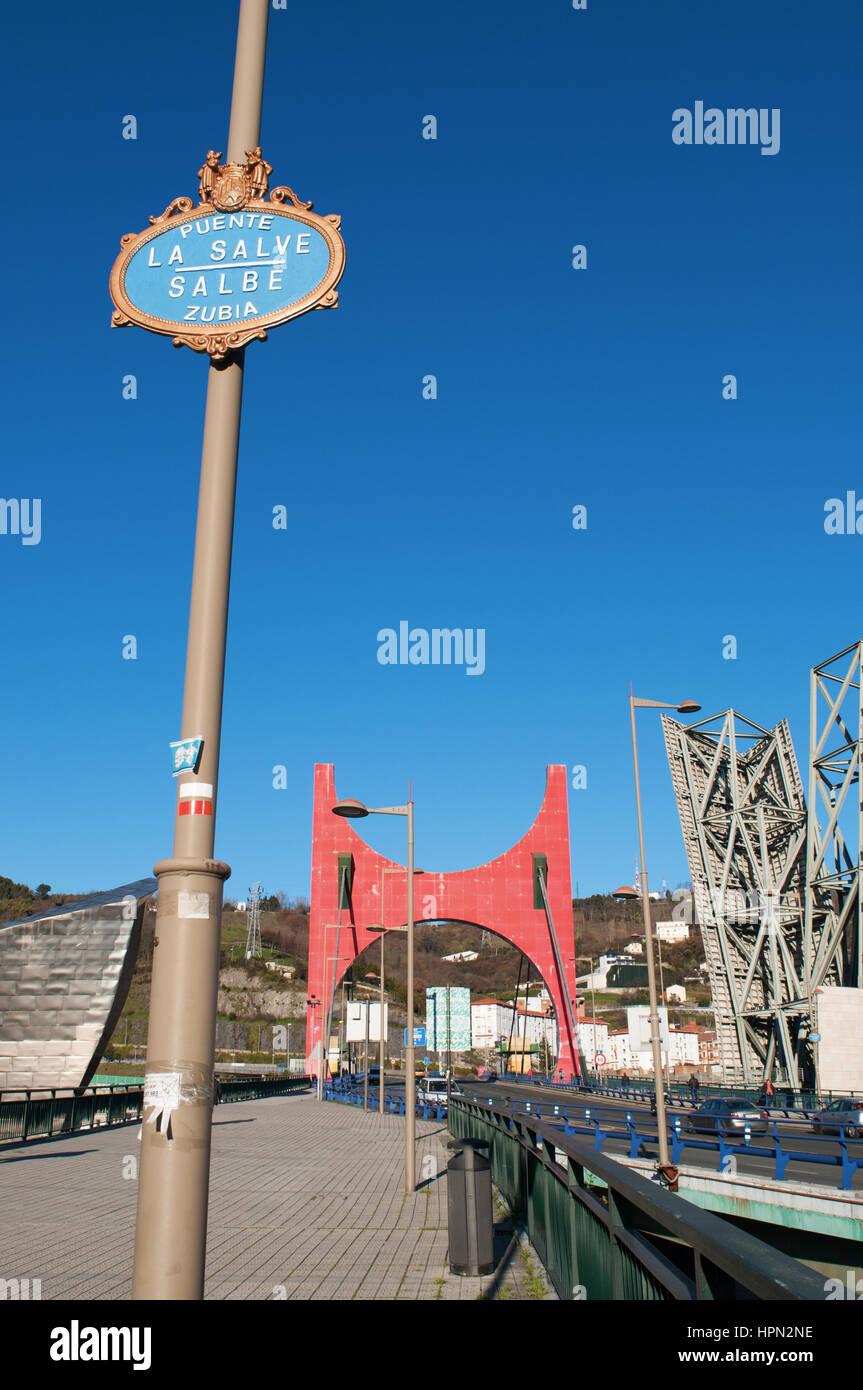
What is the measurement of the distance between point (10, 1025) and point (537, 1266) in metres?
21.4

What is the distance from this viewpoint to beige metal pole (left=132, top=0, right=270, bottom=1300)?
10.5ft

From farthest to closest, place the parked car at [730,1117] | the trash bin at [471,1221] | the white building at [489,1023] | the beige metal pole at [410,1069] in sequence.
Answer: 1. the white building at [489,1023]
2. the parked car at [730,1117]
3. the beige metal pole at [410,1069]
4. the trash bin at [471,1221]

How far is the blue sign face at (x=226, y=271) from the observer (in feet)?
14.7

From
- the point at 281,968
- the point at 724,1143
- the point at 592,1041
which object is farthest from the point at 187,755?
the point at 281,968

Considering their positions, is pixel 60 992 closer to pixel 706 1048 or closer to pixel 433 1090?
pixel 433 1090

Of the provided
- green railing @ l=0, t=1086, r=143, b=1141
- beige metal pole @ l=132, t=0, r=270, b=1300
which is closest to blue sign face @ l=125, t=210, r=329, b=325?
beige metal pole @ l=132, t=0, r=270, b=1300

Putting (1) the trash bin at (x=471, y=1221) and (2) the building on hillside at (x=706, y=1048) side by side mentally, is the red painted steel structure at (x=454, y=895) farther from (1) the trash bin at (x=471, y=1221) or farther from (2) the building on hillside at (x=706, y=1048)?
(1) the trash bin at (x=471, y=1221)

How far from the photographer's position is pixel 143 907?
29438 mm

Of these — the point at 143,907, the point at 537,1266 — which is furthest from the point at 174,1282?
the point at 143,907

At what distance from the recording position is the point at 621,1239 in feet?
16.1

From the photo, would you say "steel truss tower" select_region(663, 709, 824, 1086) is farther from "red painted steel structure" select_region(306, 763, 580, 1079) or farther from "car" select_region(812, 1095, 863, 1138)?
"car" select_region(812, 1095, 863, 1138)

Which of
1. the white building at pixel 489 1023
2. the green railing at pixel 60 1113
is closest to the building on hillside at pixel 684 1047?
the white building at pixel 489 1023

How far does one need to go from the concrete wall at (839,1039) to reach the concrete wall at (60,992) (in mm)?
28226
